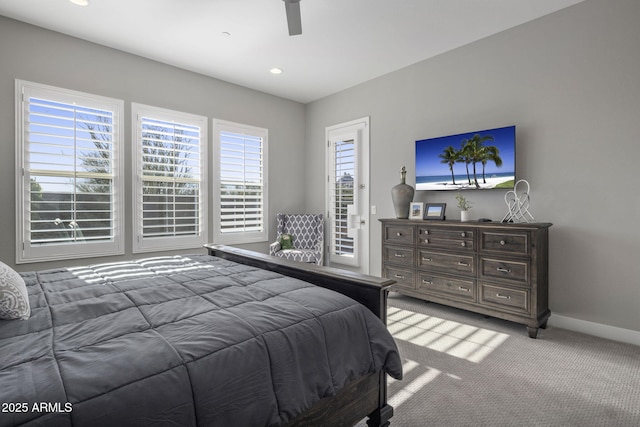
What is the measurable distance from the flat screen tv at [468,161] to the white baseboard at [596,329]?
1.35m

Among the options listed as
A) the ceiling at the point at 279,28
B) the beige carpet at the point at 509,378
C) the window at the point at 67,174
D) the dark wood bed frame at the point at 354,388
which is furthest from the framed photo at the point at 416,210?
the window at the point at 67,174

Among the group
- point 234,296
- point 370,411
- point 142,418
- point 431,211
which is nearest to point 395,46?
point 431,211

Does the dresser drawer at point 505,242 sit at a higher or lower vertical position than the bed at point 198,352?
higher

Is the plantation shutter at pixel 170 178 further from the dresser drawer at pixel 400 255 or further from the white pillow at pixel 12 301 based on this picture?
the white pillow at pixel 12 301

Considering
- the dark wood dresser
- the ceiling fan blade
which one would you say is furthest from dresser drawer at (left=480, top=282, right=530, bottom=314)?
the ceiling fan blade

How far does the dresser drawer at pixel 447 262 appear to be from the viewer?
3307mm

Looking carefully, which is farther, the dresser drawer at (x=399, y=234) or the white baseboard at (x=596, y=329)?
the dresser drawer at (x=399, y=234)

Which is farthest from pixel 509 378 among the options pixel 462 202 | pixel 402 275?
pixel 462 202

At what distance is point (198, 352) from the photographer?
1089mm

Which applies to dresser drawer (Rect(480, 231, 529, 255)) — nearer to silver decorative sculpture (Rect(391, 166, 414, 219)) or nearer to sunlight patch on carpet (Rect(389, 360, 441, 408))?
silver decorative sculpture (Rect(391, 166, 414, 219))

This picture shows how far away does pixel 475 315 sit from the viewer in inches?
137

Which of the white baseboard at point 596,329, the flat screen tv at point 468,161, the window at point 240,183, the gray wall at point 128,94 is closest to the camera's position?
the white baseboard at point 596,329

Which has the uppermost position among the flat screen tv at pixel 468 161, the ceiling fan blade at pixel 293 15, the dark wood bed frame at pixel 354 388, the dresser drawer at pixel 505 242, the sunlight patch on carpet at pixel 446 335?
the ceiling fan blade at pixel 293 15

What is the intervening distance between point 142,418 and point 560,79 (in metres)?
3.97
